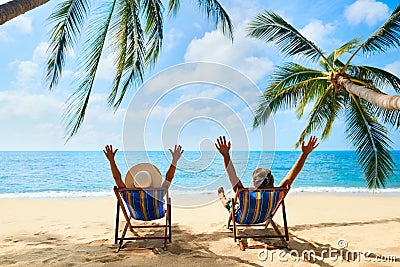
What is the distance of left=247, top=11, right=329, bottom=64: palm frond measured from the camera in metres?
6.01

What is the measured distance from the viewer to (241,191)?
3486 mm

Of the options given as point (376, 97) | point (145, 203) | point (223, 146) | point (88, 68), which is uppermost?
point (88, 68)

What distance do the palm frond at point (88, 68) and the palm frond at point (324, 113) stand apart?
14.1 feet

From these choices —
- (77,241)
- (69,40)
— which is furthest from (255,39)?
(77,241)

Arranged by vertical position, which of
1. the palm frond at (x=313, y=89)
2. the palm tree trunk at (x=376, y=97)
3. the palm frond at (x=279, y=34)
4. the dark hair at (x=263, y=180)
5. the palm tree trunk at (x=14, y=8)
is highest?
the palm frond at (x=279, y=34)

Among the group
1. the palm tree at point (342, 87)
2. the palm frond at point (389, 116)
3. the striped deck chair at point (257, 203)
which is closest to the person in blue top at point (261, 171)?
the striped deck chair at point (257, 203)

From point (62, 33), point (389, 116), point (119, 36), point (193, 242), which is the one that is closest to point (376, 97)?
point (389, 116)

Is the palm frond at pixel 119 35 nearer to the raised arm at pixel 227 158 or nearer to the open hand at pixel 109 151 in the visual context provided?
the open hand at pixel 109 151

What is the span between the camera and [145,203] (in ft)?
11.9

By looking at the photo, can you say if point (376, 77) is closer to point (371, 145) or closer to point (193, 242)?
point (371, 145)

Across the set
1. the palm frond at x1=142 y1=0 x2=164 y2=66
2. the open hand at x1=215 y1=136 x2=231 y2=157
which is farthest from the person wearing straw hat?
the palm frond at x1=142 y1=0 x2=164 y2=66

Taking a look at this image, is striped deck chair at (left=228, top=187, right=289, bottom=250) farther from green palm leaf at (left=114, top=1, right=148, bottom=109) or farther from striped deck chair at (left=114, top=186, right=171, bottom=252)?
green palm leaf at (left=114, top=1, right=148, bottom=109)

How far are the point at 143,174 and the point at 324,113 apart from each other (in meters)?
4.91

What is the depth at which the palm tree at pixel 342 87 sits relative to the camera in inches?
219
